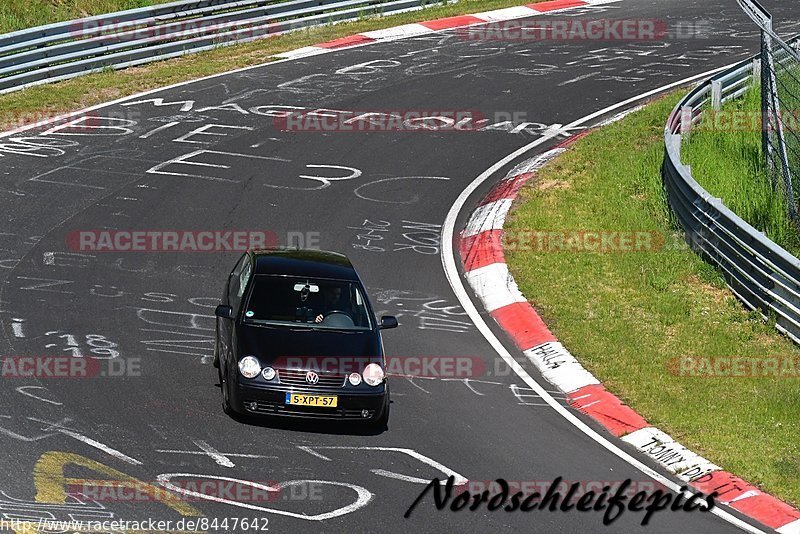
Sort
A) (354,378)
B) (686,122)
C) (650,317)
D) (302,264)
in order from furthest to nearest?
(686,122) → (650,317) → (302,264) → (354,378)

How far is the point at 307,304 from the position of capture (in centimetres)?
1301

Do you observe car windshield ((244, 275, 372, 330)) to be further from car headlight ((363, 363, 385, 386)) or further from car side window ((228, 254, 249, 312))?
car headlight ((363, 363, 385, 386))

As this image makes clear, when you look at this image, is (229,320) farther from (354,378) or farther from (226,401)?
(354,378)

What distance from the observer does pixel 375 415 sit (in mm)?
12062

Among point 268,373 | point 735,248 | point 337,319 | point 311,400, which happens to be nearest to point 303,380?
point 311,400

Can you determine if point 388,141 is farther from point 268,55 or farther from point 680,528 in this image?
point 680,528

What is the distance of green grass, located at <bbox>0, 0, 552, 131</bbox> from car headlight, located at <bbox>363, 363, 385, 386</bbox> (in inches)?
504

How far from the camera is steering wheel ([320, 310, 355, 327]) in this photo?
12.8 metres

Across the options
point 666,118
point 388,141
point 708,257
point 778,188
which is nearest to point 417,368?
point 708,257

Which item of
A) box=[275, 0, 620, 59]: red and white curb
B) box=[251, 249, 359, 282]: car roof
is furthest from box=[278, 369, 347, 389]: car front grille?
box=[275, 0, 620, 59]: red and white curb

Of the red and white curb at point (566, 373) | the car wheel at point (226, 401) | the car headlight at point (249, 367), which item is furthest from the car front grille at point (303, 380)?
the red and white curb at point (566, 373)

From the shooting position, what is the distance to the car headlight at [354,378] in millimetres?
12094

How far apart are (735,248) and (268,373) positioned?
764 centimetres

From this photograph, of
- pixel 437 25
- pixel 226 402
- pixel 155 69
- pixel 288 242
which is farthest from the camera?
pixel 437 25
